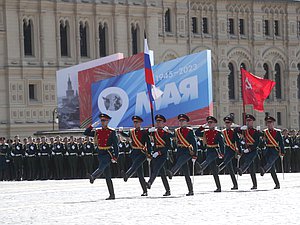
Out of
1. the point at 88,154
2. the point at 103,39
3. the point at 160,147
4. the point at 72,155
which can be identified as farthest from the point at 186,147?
the point at 103,39

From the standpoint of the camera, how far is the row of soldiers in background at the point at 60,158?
124 feet

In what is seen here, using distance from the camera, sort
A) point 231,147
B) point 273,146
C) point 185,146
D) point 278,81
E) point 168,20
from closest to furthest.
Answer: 1. point 185,146
2. point 273,146
3. point 231,147
4. point 168,20
5. point 278,81

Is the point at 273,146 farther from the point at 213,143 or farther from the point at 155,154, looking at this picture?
the point at 155,154

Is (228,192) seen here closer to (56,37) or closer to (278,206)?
(278,206)

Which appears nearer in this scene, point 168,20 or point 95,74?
point 95,74

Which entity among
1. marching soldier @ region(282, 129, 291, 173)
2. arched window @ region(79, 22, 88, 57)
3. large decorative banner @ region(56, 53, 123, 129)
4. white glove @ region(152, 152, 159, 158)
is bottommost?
marching soldier @ region(282, 129, 291, 173)

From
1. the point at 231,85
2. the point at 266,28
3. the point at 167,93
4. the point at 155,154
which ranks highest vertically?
the point at 266,28

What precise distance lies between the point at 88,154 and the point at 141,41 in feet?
81.0

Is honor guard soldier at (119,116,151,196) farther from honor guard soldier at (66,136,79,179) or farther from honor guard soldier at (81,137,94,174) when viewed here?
honor guard soldier at (66,136,79,179)

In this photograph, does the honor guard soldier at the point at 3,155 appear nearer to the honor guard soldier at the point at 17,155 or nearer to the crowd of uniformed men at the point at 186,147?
the honor guard soldier at the point at 17,155

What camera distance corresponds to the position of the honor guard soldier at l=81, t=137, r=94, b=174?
37.6 meters

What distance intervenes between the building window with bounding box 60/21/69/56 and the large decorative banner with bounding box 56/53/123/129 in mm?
12286

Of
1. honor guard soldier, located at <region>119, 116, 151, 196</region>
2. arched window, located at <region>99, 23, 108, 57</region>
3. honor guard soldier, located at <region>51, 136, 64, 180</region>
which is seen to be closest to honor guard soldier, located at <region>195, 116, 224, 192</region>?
honor guard soldier, located at <region>119, 116, 151, 196</region>

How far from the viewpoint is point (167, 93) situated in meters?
40.7
